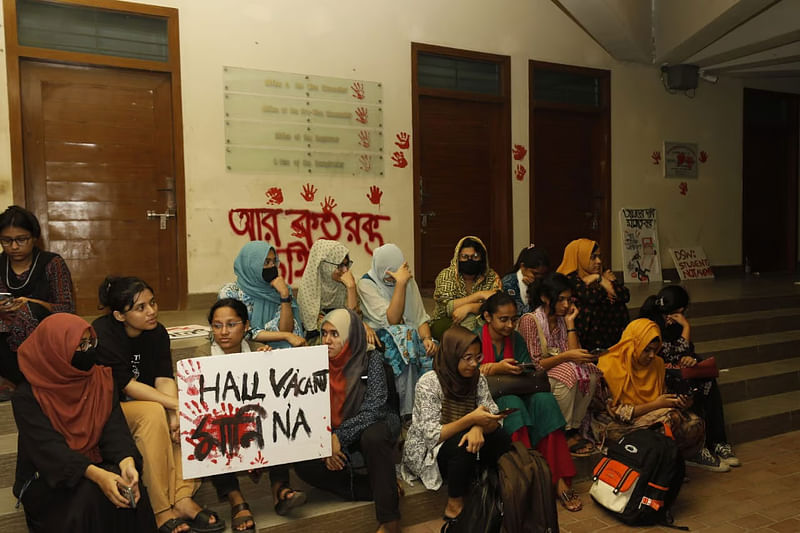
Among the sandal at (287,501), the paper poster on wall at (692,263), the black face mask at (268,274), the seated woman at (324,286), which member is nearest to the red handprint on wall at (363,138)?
the seated woman at (324,286)

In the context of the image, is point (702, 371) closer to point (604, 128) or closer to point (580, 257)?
point (580, 257)

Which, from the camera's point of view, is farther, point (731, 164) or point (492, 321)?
point (731, 164)

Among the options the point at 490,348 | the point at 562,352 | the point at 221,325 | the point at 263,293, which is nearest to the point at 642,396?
the point at 562,352

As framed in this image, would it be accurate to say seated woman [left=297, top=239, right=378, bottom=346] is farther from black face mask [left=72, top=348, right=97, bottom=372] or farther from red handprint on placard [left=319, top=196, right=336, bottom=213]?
red handprint on placard [left=319, top=196, right=336, bottom=213]

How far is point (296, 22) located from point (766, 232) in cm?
718

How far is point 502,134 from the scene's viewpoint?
6805mm

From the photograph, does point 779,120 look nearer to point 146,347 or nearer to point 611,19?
point 611,19

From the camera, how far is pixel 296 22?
5535mm

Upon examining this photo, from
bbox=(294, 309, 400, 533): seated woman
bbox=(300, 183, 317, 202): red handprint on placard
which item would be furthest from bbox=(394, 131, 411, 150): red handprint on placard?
bbox=(294, 309, 400, 533): seated woman

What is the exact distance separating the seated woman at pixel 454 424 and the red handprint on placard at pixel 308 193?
2.97 metres

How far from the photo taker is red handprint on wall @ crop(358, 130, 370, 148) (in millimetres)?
5879

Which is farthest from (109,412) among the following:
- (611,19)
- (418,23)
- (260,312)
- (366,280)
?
(611,19)

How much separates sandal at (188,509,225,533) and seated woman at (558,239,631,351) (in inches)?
101

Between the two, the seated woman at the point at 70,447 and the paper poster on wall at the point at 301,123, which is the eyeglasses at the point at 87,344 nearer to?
the seated woman at the point at 70,447
